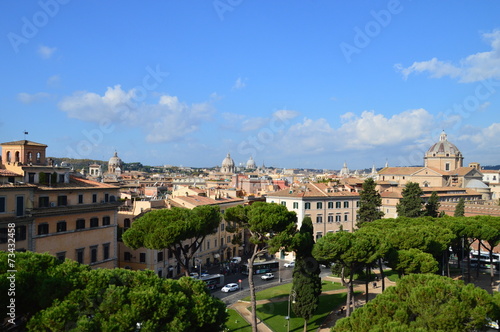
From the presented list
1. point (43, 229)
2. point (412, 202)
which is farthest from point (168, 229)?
point (412, 202)

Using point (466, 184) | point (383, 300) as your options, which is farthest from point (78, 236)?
point (466, 184)

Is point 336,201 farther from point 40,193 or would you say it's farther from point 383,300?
point 383,300

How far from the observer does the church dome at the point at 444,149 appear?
397 ft

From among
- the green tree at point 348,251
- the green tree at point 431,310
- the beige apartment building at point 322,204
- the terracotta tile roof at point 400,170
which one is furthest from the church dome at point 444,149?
the green tree at point 431,310

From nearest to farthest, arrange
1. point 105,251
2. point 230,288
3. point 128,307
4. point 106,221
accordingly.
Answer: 1. point 128,307
2. point 105,251
3. point 106,221
4. point 230,288

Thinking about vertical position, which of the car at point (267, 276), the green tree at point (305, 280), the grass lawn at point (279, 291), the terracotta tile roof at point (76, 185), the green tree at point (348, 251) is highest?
the terracotta tile roof at point (76, 185)

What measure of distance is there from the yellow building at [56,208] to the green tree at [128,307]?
1856cm

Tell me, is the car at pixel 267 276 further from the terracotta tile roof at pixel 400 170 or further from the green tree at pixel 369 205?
the terracotta tile roof at pixel 400 170

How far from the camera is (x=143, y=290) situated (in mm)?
16547

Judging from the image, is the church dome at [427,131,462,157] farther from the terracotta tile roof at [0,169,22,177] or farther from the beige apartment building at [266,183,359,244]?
the terracotta tile roof at [0,169,22,177]

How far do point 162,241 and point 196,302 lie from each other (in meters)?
13.3

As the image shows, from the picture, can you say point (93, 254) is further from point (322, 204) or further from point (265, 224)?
point (322, 204)

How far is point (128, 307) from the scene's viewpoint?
49.9 ft

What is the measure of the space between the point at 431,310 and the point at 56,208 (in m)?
29.6
